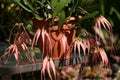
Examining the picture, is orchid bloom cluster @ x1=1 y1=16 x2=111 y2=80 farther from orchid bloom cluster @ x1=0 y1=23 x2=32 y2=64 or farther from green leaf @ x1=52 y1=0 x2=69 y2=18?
green leaf @ x1=52 y1=0 x2=69 y2=18

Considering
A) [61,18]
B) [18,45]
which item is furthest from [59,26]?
[18,45]

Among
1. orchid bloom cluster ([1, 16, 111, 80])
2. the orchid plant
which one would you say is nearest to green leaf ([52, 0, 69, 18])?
the orchid plant

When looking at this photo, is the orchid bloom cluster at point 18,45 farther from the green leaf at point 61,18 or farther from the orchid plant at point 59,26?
the green leaf at point 61,18

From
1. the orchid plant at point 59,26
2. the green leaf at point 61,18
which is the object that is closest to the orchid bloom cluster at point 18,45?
the orchid plant at point 59,26

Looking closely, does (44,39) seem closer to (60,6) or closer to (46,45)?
(46,45)

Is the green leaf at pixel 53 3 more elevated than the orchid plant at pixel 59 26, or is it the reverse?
the green leaf at pixel 53 3

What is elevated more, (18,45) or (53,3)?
(53,3)

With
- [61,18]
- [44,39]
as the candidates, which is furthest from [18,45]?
[61,18]

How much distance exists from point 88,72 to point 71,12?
2438 mm

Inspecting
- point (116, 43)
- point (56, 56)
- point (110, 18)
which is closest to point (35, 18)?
point (56, 56)

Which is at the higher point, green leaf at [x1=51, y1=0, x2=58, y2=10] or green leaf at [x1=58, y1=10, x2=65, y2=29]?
green leaf at [x1=51, y1=0, x2=58, y2=10]

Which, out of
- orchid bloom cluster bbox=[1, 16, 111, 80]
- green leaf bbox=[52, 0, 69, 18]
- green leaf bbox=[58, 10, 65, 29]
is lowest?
orchid bloom cluster bbox=[1, 16, 111, 80]

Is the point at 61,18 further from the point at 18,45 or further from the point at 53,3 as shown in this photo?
the point at 18,45

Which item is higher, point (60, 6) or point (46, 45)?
point (60, 6)
